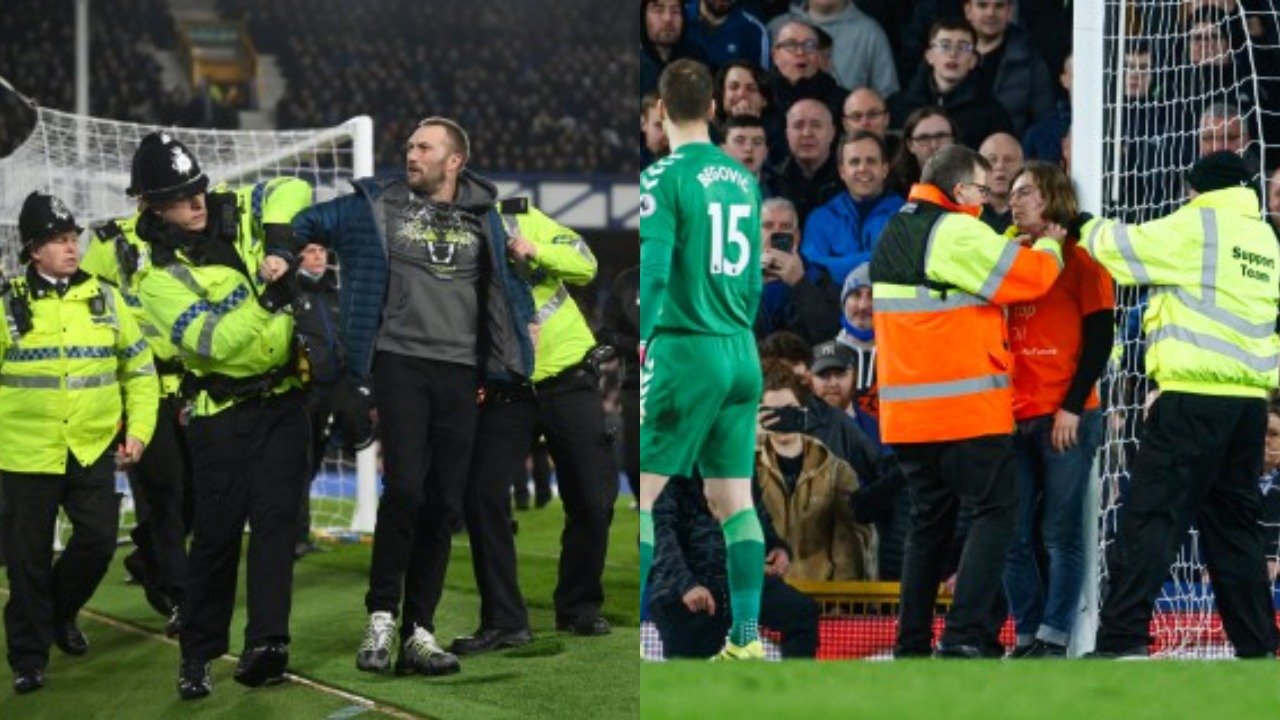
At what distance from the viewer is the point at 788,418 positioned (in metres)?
5.86

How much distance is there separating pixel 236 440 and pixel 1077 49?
7.79 ft

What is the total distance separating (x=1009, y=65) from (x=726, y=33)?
2.93 ft

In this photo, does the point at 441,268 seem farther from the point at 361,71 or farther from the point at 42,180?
the point at 361,71

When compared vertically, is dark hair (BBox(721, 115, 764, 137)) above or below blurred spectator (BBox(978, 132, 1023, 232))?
above

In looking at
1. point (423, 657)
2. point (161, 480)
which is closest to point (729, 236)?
point (423, 657)

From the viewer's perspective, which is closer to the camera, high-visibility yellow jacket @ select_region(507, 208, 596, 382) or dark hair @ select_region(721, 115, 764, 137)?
high-visibility yellow jacket @ select_region(507, 208, 596, 382)

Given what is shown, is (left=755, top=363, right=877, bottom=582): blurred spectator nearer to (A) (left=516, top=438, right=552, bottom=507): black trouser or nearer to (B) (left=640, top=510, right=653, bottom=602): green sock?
(B) (left=640, top=510, right=653, bottom=602): green sock

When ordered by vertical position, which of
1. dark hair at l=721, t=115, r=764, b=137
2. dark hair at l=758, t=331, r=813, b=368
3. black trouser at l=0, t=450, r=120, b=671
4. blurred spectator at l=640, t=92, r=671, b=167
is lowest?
black trouser at l=0, t=450, r=120, b=671

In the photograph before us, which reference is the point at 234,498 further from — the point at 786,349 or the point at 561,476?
the point at 786,349

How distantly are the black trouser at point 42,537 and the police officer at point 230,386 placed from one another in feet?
2.17

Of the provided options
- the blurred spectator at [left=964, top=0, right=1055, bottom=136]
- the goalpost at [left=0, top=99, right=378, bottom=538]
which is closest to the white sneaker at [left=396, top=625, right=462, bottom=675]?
the blurred spectator at [left=964, top=0, right=1055, bottom=136]

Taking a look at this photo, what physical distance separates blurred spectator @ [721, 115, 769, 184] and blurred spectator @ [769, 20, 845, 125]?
20cm

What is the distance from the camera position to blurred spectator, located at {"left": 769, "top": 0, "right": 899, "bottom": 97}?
6629 mm

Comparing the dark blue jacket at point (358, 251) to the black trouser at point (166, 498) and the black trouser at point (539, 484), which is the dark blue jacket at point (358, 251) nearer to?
the black trouser at point (166, 498)
